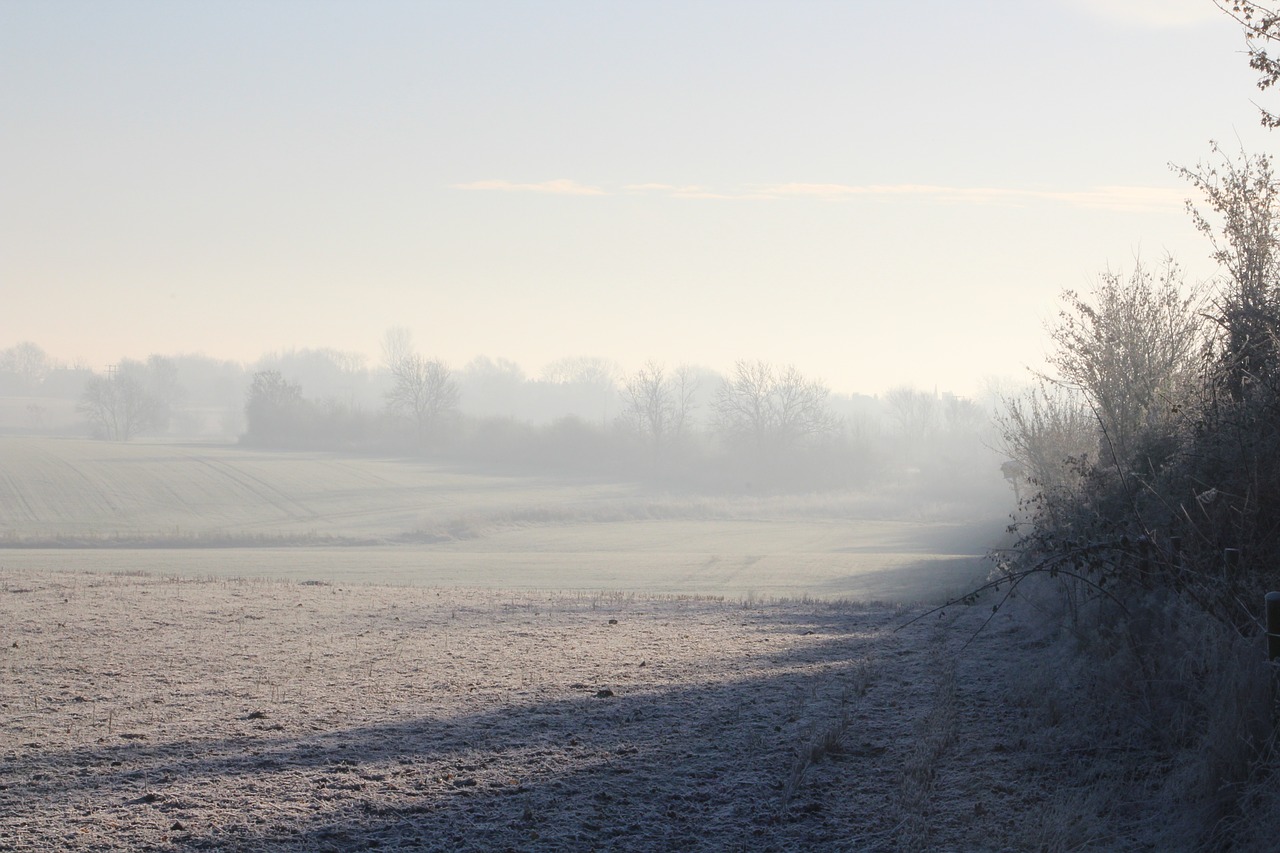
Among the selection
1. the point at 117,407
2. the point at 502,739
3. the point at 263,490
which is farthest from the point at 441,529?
the point at 117,407

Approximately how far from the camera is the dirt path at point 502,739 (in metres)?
5.39

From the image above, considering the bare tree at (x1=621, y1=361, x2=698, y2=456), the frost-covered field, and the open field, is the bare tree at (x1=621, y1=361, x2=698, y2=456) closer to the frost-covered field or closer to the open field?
the open field

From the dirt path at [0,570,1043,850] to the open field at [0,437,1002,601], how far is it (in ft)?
58.9

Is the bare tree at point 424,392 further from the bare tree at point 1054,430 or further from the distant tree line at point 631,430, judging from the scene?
the bare tree at point 1054,430

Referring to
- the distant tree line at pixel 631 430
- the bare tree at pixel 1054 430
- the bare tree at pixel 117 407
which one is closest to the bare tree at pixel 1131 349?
the bare tree at pixel 1054 430

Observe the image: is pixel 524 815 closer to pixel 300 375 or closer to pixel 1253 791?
pixel 1253 791

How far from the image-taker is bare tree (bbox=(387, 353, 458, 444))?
106312 mm

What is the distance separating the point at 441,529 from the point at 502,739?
47.3 m

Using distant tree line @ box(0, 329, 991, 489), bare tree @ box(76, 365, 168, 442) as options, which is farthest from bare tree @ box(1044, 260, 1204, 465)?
bare tree @ box(76, 365, 168, 442)

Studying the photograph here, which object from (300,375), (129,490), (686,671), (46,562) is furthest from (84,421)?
(686,671)

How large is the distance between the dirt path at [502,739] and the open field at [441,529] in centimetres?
1795

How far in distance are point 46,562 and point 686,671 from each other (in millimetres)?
30757

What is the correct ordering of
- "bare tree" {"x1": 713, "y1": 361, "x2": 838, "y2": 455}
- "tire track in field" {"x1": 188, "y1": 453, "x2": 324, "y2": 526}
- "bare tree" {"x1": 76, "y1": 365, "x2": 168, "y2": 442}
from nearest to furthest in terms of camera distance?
"tire track in field" {"x1": 188, "y1": 453, "x2": 324, "y2": 526}
"bare tree" {"x1": 713, "y1": 361, "x2": 838, "y2": 455}
"bare tree" {"x1": 76, "y1": 365, "x2": 168, "y2": 442}

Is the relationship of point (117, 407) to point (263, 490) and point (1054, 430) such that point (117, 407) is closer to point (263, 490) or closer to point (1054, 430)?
point (263, 490)
